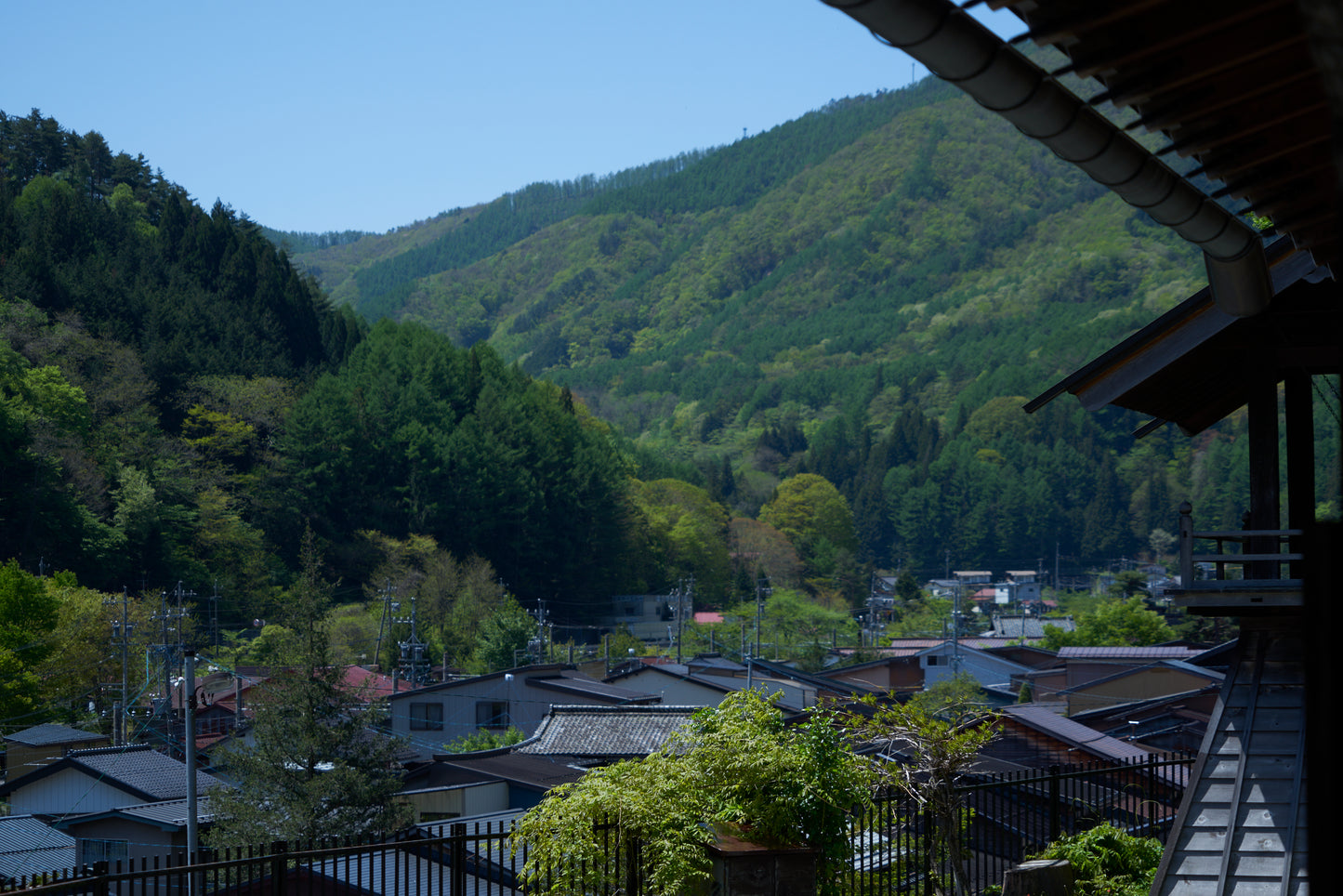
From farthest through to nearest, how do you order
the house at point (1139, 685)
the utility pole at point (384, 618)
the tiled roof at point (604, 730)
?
the utility pole at point (384, 618) < the house at point (1139, 685) < the tiled roof at point (604, 730)

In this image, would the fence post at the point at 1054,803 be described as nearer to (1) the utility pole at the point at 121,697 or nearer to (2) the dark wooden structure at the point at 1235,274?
(2) the dark wooden structure at the point at 1235,274

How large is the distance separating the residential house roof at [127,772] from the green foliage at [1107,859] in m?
21.6

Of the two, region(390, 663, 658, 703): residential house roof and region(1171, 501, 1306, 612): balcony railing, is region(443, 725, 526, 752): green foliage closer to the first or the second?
region(390, 663, 658, 703): residential house roof

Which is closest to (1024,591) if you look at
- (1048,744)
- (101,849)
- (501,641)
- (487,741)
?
(501,641)

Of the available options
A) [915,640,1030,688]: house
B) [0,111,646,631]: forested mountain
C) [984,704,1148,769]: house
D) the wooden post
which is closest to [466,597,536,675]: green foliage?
[0,111,646,631]: forested mountain

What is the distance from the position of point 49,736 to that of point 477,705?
13.9 m

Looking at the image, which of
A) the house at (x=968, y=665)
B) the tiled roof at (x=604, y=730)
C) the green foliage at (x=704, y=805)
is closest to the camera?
the green foliage at (x=704, y=805)

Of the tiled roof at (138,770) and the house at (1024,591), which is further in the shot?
the house at (1024,591)

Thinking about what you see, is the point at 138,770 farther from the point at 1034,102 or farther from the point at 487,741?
the point at 1034,102

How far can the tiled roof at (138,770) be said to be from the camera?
2730 cm

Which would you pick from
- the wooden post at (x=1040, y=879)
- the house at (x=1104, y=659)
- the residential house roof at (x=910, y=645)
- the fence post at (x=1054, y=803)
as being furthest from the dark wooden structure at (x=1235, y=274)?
the residential house roof at (x=910, y=645)

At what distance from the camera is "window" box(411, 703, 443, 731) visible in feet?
144

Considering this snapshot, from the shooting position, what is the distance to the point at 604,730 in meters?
33.2

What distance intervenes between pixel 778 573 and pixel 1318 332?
11744 centimetres
